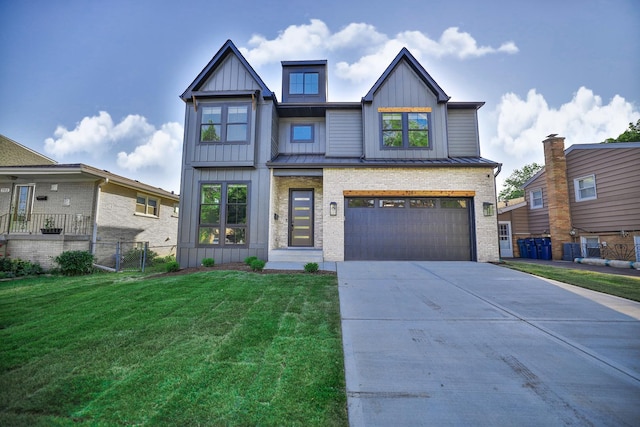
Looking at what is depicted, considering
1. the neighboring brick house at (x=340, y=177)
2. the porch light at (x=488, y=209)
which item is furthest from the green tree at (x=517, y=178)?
the porch light at (x=488, y=209)

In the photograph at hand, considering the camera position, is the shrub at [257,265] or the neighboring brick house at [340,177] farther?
the neighboring brick house at [340,177]

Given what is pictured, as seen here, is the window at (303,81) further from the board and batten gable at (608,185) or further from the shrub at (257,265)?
the board and batten gable at (608,185)

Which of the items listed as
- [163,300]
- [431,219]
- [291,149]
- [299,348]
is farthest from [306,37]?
[299,348]

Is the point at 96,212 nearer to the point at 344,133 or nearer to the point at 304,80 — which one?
the point at 304,80

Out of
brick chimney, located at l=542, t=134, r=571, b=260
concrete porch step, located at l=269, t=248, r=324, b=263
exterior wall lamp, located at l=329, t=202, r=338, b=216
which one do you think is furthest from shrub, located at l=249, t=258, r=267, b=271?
brick chimney, located at l=542, t=134, r=571, b=260

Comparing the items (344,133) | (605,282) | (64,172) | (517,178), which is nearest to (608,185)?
(605,282)

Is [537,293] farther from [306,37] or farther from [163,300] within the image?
[306,37]

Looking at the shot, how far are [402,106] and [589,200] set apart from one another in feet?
31.5

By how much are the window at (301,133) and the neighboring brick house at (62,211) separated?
7.85 m

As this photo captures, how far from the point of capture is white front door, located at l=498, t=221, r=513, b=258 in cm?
1425

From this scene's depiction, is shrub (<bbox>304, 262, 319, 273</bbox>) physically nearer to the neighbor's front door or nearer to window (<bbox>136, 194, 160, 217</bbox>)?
the neighbor's front door

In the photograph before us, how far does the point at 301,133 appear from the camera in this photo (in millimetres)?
11250

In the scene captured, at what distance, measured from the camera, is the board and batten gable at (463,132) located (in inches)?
420

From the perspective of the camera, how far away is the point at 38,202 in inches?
451
